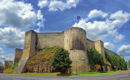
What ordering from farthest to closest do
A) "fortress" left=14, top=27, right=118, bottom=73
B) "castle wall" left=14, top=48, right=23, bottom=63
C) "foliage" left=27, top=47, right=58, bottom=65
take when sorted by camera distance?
1. "castle wall" left=14, top=48, right=23, bottom=63
2. "fortress" left=14, top=27, right=118, bottom=73
3. "foliage" left=27, top=47, right=58, bottom=65

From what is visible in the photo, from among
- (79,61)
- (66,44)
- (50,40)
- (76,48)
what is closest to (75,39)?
(76,48)

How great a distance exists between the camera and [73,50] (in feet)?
111

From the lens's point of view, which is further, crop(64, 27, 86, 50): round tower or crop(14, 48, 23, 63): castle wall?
crop(14, 48, 23, 63): castle wall

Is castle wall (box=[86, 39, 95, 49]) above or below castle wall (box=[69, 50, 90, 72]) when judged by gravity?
above

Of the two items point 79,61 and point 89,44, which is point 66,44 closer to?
point 79,61

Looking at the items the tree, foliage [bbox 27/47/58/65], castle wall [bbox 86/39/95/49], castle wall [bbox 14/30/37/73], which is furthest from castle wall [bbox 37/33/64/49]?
the tree

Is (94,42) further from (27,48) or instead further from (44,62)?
(27,48)

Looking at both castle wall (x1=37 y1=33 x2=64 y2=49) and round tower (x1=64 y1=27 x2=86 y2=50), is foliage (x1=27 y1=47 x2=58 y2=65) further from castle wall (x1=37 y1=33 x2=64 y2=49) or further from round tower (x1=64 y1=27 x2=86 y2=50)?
round tower (x1=64 y1=27 x2=86 y2=50)

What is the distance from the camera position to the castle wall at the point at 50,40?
130ft

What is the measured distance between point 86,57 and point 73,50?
195 inches

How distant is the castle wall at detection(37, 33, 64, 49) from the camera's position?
130 feet

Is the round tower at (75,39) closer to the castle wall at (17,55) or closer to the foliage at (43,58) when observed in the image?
the foliage at (43,58)

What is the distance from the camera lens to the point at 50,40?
40250 millimetres

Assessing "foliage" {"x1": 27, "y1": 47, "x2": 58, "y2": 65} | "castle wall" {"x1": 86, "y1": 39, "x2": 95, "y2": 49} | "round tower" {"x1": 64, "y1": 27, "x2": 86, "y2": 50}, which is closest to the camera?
"foliage" {"x1": 27, "y1": 47, "x2": 58, "y2": 65}
